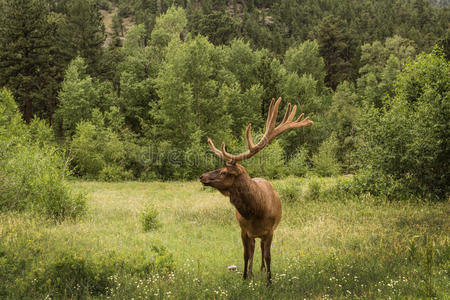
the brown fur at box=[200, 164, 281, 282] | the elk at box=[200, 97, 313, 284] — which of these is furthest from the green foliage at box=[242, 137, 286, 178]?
the brown fur at box=[200, 164, 281, 282]

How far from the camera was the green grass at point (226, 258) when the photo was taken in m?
5.98

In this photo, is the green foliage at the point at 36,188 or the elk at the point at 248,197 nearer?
the elk at the point at 248,197

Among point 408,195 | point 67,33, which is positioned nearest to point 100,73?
point 67,33

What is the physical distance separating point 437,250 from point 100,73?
48.9m

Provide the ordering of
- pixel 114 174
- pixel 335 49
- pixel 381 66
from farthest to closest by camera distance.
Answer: pixel 335 49 → pixel 381 66 → pixel 114 174

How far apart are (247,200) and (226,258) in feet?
10.2

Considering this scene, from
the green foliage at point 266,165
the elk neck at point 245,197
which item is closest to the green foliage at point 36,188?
the elk neck at point 245,197

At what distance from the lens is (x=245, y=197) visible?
19.7 feet

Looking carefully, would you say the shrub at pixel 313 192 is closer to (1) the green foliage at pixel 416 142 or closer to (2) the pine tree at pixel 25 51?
(1) the green foliage at pixel 416 142

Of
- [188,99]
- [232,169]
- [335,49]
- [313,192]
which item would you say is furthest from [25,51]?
[335,49]

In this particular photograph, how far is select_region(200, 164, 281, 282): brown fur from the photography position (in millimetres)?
5926

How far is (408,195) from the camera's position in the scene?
48.7 feet

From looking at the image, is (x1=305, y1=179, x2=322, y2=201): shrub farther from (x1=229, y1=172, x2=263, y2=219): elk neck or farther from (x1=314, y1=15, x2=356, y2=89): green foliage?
(x1=314, y1=15, x2=356, y2=89): green foliage

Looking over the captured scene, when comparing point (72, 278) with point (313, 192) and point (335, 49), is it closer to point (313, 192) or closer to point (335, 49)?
point (313, 192)
